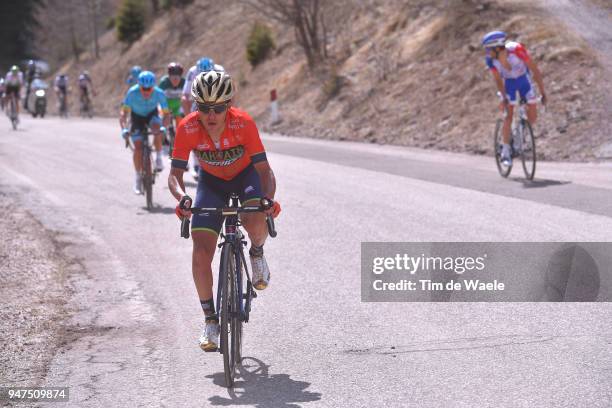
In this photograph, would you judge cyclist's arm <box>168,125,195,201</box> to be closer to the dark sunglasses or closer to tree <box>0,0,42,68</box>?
the dark sunglasses

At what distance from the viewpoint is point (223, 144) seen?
6688mm

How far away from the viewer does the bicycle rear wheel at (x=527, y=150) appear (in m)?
14.9

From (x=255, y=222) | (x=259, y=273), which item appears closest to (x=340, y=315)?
(x=259, y=273)

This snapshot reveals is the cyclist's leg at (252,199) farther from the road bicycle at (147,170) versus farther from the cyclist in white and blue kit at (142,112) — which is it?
the cyclist in white and blue kit at (142,112)

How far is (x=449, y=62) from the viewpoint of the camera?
24609mm

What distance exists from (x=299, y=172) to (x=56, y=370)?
37.5 ft

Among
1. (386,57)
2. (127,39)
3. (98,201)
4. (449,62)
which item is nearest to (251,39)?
(386,57)

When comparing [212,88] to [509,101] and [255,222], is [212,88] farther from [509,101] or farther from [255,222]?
[509,101]

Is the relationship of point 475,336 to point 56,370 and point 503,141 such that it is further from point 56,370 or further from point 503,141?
point 503,141

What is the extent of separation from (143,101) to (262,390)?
29.9 feet

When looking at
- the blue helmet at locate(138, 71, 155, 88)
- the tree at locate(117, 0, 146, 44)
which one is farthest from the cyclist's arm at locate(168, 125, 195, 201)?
the tree at locate(117, 0, 146, 44)

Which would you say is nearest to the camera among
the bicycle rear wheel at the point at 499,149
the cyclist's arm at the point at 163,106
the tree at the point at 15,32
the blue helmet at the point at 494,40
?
the cyclist's arm at the point at 163,106

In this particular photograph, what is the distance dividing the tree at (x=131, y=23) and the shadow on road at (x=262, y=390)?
52.2 metres

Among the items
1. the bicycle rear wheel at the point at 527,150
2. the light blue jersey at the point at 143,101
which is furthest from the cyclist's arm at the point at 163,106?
the bicycle rear wheel at the point at 527,150
